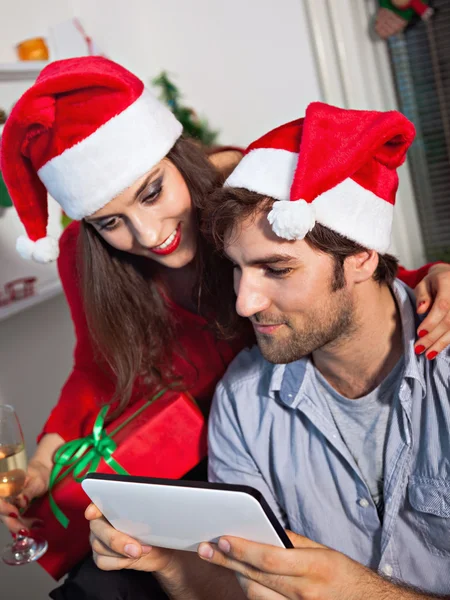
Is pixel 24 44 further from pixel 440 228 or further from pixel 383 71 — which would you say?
pixel 440 228

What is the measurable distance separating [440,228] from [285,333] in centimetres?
157

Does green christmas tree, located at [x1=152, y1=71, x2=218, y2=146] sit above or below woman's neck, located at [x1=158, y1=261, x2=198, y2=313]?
above

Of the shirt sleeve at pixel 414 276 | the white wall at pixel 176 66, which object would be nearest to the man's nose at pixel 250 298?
the shirt sleeve at pixel 414 276

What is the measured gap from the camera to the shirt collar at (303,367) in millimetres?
1361

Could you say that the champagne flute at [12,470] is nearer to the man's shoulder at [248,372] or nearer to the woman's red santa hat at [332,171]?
the man's shoulder at [248,372]

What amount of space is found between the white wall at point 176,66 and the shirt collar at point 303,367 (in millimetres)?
1221

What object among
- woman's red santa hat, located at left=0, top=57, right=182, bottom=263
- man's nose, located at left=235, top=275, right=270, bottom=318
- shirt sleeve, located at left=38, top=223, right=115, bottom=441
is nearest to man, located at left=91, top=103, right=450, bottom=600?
man's nose, located at left=235, top=275, right=270, bottom=318

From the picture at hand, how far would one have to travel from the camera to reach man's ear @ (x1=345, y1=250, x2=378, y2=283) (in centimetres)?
132

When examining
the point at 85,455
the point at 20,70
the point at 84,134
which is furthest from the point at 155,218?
the point at 20,70

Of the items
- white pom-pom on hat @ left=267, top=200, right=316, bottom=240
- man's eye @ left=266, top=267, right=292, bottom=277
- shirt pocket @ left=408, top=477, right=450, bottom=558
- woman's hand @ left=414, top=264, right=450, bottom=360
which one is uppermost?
white pom-pom on hat @ left=267, top=200, right=316, bottom=240

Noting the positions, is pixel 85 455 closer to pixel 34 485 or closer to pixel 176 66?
pixel 34 485

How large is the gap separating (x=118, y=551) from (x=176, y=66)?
2.09 m

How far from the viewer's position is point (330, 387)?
Result: 4.77ft

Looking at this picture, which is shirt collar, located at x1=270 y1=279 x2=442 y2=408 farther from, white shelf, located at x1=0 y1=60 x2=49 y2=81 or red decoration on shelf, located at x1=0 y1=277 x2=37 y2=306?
white shelf, located at x1=0 y1=60 x2=49 y2=81
